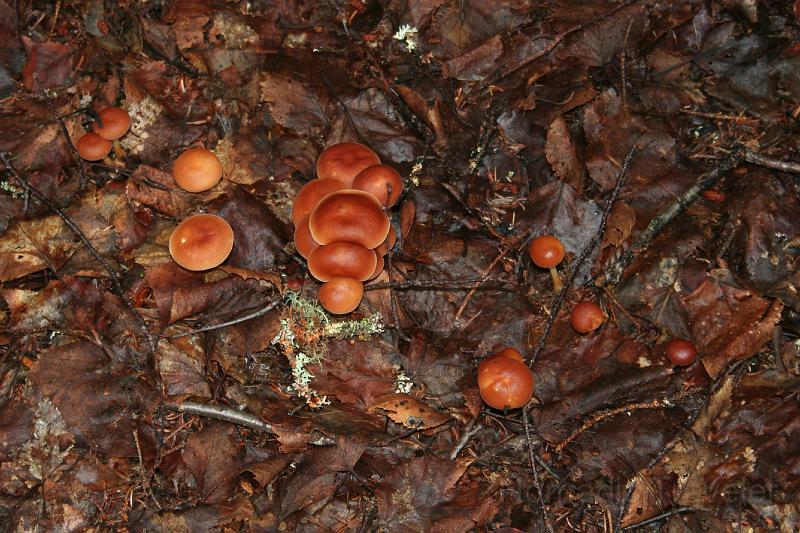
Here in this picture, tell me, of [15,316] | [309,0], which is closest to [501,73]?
[309,0]

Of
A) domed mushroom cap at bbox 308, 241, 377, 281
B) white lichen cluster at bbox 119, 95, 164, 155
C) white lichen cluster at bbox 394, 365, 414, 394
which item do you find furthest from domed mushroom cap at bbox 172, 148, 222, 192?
white lichen cluster at bbox 394, 365, 414, 394

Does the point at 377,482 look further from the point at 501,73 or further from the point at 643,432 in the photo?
the point at 501,73

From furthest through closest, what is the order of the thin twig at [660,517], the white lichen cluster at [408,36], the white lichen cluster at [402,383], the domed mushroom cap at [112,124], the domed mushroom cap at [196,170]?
1. the white lichen cluster at [408,36]
2. the domed mushroom cap at [112,124]
3. the domed mushroom cap at [196,170]
4. the white lichen cluster at [402,383]
5. the thin twig at [660,517]

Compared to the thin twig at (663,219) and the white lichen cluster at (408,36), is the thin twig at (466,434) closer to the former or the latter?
the thin twig at (663,219)

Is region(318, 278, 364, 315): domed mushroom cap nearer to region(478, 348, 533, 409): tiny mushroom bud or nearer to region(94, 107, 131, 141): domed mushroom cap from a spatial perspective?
region(478, 348, 533, 409): tiny mushroom bud

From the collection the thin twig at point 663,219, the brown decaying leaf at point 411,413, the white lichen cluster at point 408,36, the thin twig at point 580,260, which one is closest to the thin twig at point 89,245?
the brown decaying leaf at point 411,413

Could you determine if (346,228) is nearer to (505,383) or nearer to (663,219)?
(505,383)
